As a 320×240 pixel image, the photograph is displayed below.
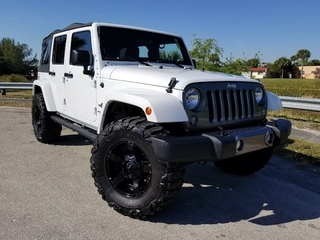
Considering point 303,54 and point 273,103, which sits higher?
point 303,54

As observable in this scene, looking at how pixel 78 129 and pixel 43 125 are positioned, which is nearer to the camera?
pixel 78 129

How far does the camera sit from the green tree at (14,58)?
125 feet

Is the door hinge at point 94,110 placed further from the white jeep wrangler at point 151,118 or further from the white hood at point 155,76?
the white hood at point 155,76

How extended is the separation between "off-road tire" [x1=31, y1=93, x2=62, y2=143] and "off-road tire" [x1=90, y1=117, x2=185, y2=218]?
268 centimetres

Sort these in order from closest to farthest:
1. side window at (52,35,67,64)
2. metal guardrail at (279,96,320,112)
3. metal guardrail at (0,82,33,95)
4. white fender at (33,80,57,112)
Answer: side window at (52,35,67,64) < white fender at (33,80,57,112) < metal guardrail at (279,96,320,112) < metal guardrail at (0,82,33,95)

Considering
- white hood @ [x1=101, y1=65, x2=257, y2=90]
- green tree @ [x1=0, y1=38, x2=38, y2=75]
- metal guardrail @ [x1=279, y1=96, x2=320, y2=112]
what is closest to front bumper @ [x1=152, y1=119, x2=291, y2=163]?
white hood @ [x1=101, y1=65, x2=257, y2=90]

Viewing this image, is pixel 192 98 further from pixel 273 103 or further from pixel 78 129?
pixel 78 129

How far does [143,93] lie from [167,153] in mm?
748

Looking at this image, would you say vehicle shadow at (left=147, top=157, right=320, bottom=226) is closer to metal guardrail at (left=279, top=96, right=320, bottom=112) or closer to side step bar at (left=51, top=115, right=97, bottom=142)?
side step bar at (left=51, top=115, right=97, bottom=142)

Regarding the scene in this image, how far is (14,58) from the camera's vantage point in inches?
1522

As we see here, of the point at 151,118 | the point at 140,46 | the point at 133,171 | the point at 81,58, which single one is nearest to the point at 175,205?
the point at 133,171

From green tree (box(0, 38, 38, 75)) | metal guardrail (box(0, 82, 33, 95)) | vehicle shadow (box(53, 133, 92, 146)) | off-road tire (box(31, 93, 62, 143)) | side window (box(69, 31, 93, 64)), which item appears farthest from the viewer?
green tree (box(0, 38, 38, 75))

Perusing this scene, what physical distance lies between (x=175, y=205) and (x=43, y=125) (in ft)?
10.8

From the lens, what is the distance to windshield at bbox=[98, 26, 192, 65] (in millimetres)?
4043
